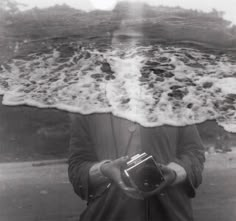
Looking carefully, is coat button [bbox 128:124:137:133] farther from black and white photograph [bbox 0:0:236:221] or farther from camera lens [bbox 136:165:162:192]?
camera lens [bbox 136:165:162:192]

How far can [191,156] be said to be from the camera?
1295 millimetres

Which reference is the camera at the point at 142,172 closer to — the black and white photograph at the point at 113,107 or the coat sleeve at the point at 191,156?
the black and white photograph at the point at 113,107

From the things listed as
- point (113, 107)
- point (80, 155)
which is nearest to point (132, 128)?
point (113, 107)

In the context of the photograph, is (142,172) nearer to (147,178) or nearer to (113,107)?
(147,178)

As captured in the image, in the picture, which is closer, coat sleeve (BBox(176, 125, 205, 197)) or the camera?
the camera

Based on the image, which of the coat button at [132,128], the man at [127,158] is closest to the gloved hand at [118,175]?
the man at [127,158]

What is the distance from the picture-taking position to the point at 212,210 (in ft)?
4.72

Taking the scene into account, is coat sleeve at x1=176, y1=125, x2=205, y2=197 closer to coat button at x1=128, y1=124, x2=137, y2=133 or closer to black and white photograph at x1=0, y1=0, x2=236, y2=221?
black and white photograph at x1=0, y1=0, x2=236, y2=221

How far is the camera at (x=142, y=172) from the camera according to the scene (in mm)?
1127

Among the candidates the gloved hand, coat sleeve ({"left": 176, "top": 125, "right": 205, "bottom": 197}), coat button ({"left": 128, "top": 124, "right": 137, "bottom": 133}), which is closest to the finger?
the gloved hand

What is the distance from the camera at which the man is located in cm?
122

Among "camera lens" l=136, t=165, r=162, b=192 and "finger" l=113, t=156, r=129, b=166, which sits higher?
"finger" l=113, t=156, r=129, b=166

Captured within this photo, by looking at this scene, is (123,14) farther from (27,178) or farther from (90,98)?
(27,178)

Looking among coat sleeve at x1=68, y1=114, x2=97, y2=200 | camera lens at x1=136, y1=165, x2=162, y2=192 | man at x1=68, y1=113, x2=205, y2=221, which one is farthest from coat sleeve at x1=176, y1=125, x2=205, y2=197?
coat sleeve at x1=68, y1=114, x2=97, y2=200
